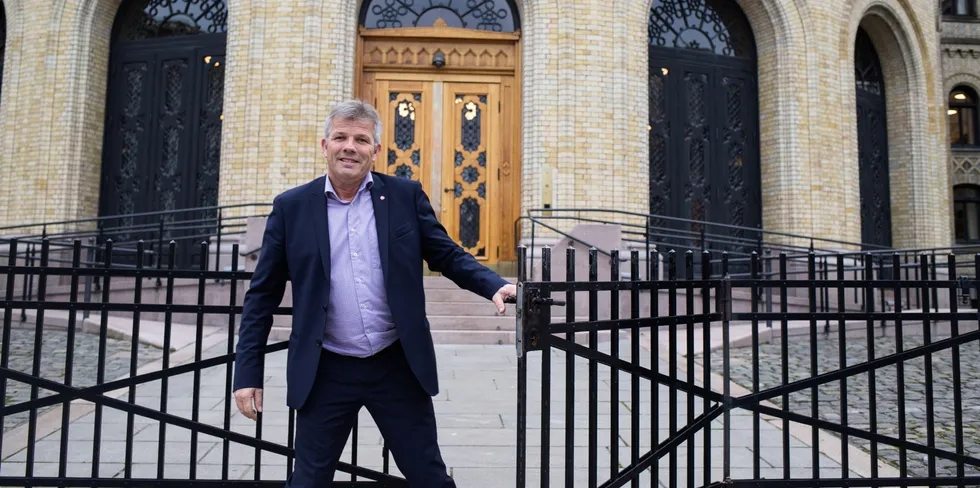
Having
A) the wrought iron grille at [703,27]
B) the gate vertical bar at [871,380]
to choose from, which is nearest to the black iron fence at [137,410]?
the gate vertical bar at [871,380]

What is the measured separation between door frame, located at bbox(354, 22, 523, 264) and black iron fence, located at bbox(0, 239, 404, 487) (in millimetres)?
6010

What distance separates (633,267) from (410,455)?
4.37 feet

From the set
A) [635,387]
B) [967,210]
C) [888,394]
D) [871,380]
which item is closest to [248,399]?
[635,387]

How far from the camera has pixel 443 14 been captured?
12.6 metres

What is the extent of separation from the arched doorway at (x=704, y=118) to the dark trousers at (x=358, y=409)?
11327 mm

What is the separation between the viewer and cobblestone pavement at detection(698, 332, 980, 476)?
4551mm

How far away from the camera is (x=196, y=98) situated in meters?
13.1

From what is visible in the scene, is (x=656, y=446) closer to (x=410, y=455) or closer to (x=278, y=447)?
(x=410, y=455)

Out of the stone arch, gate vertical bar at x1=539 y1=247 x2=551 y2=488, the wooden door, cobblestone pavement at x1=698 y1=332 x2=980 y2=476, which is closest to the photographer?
gate vertical bar at x1=539 y1=247 x2=551 y2=488

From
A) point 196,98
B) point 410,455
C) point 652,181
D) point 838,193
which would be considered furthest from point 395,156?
point 410,455

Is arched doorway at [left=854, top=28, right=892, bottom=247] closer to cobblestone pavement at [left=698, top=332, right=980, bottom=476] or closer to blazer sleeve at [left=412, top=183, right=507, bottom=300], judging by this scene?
cobblestone pavement at [left=698, top=332, right=980, bottom=476]

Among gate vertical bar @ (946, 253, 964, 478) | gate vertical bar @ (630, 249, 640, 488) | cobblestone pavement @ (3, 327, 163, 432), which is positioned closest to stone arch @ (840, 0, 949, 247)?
gate vertical bar @ (946, 253, 964, 478)

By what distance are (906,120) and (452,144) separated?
39.3 ft

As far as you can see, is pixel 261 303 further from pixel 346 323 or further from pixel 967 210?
pixel 967 210
